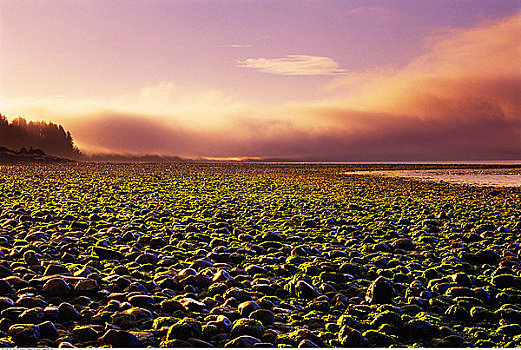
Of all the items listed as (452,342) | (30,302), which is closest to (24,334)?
(30,302)

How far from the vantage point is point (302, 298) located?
553cm

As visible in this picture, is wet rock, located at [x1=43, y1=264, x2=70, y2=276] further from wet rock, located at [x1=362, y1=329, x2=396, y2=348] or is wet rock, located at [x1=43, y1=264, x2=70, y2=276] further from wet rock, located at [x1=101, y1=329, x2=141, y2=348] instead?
wet rock, located at [x1=362, y1=329, x2=396, y2=348]

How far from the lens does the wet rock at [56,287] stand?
210 inches

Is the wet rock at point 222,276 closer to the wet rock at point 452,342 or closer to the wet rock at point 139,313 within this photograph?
the wet rock at point 139,313

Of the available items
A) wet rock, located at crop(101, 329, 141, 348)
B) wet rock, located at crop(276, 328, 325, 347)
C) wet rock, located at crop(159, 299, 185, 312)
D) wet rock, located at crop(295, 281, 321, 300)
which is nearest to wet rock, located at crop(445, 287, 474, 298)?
wet rock, located at crop(295, 281, 321, 300)

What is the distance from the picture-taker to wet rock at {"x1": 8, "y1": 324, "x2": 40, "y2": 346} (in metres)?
4.00

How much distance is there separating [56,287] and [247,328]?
107 inches

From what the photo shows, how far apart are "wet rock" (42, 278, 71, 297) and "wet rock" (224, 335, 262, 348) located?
Result: 2.55 meters

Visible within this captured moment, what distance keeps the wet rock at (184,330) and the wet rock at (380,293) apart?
2.30m

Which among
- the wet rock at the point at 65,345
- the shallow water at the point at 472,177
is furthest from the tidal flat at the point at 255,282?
the shallow water at the point at 472,177

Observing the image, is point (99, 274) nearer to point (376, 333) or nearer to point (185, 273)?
point (185, 273)

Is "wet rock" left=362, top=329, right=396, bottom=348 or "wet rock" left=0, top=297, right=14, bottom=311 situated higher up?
"wet rock" left=0, top=297, right=14, bottom=311

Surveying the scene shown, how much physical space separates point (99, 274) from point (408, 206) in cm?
1251

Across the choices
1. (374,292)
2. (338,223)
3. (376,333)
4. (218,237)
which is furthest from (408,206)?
(376,333)
